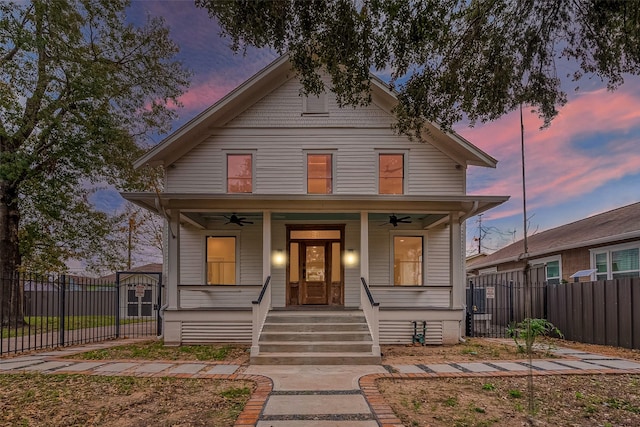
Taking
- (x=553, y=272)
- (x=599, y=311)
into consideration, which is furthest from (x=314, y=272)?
(x=553, y=272)

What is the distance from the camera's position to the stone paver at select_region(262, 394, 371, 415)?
4.43 m

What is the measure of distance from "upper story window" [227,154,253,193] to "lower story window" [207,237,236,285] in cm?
153

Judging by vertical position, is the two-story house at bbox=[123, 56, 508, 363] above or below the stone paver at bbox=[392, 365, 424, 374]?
above

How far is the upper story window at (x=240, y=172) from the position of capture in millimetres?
10812

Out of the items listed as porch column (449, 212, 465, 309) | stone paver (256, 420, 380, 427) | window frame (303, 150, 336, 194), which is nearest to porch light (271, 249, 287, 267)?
window frame (303, 150, 336, 194)

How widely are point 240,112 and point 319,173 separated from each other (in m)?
2.88

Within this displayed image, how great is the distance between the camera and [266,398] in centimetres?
491

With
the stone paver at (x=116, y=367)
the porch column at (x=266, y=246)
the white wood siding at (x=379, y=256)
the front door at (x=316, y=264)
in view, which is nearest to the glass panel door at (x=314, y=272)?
the front door at (x=316, y=264)

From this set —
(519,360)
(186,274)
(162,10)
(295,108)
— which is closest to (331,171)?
(295,108)

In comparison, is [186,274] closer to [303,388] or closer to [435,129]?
[303,388]

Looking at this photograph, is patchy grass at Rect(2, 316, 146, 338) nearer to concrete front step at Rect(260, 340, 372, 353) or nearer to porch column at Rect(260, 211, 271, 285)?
porch column at Rect(260, 211, 271, 285)

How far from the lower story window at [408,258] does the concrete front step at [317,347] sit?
12.3ft

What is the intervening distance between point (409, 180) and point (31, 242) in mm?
14434

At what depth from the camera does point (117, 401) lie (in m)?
4.82
